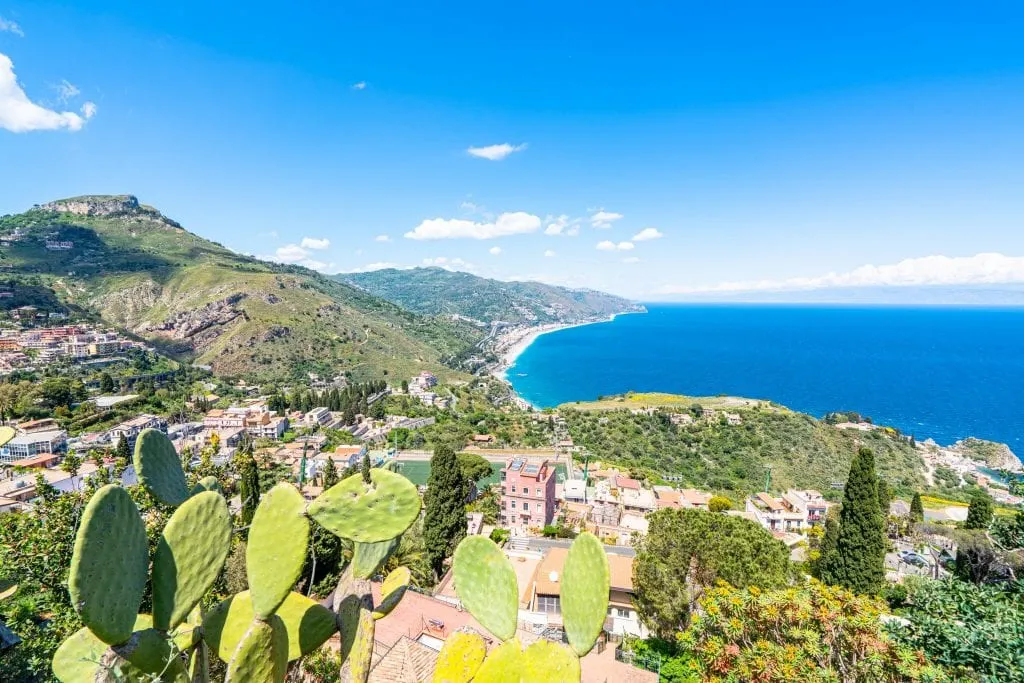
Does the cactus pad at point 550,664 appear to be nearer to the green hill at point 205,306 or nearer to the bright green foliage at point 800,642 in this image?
the bright green foliage at point 800,642

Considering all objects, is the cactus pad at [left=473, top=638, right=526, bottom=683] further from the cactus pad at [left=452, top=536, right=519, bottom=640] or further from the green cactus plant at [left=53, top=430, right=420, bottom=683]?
the green cactus plant at [left=53, top=430, right=420, bottom=683]

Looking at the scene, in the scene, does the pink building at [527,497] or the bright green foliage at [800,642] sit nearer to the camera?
the bright green foliage at [800,642]

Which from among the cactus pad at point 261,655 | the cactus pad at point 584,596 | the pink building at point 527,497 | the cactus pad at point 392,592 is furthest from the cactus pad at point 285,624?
the pink building at point 527,497

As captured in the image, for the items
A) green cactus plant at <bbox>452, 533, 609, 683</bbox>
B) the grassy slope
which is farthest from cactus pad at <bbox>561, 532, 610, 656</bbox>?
the grassy slope

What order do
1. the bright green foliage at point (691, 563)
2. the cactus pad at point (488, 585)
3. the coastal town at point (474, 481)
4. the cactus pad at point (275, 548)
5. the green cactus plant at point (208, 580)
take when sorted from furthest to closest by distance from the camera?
1. the bright green foliage at point (691, 563)
2. the coastal town at point (474, 481)
3. the cactus pad at point (488, 585)
4. the cactus pad at point (275, 548)
5. the green cactus plant at point (208, 580)

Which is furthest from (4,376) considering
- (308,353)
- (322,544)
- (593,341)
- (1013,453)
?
(593,341)

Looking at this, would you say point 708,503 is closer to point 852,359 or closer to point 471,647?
point 471,647

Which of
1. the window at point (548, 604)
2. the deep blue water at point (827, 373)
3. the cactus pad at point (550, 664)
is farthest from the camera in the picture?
the deep blue water at point (827, 373)
